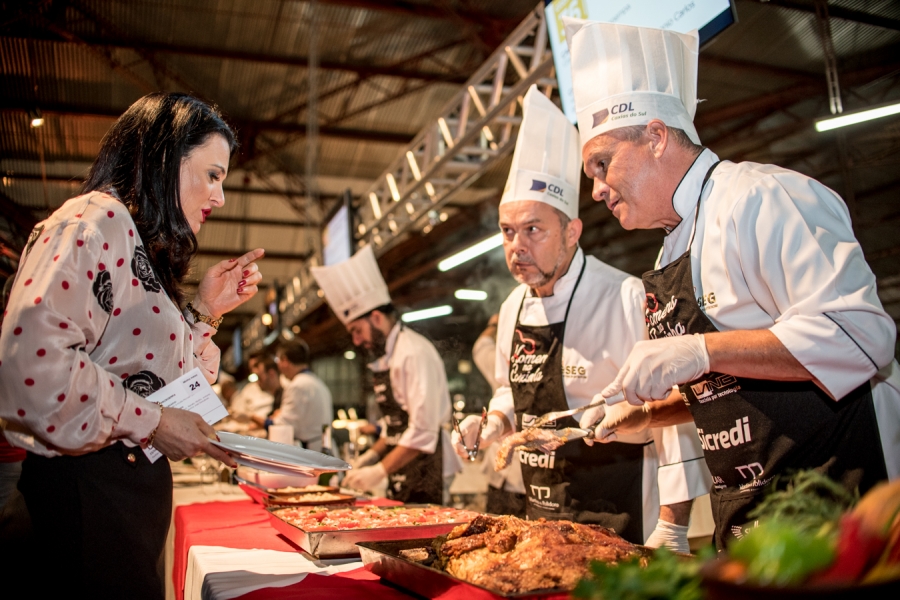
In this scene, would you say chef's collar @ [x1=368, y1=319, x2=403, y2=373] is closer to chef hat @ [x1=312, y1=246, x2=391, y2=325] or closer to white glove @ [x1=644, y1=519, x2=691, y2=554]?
chef hat @ [x1=312, y1=246, x2=391, y2=325]

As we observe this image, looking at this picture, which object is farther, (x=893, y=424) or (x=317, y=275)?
(x=317, y=275)

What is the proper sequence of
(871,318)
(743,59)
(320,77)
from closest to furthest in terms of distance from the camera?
(871,318), (743,59), (320,77)

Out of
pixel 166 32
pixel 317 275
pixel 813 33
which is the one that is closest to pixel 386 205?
pixel 166 32

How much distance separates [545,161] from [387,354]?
185 centimetres

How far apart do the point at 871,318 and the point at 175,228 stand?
1.44 metres

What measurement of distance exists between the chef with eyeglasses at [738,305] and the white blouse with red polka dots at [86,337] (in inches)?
39.9

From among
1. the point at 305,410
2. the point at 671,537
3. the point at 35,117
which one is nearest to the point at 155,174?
the point at 671,537

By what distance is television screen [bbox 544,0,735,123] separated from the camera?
2877 mm

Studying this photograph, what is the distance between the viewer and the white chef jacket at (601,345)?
199 cm

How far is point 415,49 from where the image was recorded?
309 inches

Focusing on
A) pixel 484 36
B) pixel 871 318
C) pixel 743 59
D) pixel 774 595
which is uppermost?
pixel 484 36

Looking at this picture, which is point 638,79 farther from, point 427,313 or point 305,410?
point 427,313

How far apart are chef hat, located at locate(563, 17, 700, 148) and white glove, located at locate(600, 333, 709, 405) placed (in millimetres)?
619

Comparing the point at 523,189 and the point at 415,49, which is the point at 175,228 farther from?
the point at 415,49
